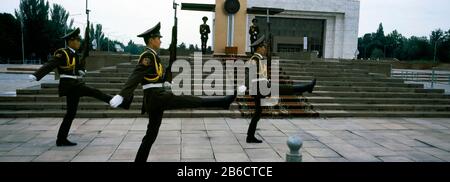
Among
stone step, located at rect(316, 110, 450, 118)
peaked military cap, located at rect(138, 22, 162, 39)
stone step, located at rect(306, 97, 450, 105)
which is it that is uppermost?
peaked military cap, located at rect(138, 22, 162, 39)

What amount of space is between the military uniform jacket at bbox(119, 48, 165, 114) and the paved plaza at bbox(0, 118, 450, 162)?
1396mm

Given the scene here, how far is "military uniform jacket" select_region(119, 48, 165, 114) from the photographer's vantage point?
4402 mm

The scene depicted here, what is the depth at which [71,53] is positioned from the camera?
6141 mm

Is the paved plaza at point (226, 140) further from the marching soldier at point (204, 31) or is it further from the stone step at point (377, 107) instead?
the marching soldier at point (204, 31)

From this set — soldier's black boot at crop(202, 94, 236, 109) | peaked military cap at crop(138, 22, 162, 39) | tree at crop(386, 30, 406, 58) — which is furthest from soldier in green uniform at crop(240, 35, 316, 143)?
tree at crop(386, 30, 406, 58)

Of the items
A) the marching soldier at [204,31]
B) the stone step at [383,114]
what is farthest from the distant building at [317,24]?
the stone step at [383,114]

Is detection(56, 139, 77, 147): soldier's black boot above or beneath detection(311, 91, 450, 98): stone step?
beneath

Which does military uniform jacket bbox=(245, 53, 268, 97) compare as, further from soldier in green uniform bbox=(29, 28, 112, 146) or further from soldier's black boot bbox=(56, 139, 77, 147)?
soldier's black boot bbox=(56, 139, 77, 147)

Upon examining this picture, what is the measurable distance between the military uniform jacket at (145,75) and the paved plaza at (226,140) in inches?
55.0

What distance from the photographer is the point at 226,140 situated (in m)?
6.86

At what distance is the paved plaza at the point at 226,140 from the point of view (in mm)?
5660

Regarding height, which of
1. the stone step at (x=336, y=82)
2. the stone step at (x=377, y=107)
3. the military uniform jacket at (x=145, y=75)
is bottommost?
the stone step at (x=377, y=107)
